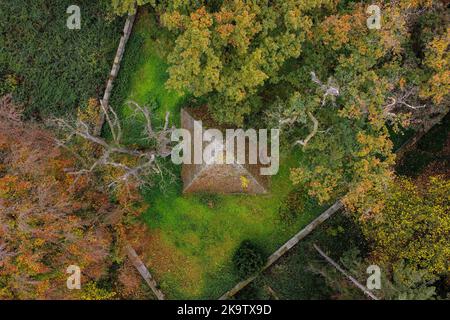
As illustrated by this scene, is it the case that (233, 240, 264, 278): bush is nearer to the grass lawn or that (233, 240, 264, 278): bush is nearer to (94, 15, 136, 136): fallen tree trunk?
the grass lawn

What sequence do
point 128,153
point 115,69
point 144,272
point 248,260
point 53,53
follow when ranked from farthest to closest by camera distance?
1. point 53,53
2. point 115,69
3. point 144,272
4. point 248,260
5. point 128,153

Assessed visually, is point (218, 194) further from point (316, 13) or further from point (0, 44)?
point (0, 44)

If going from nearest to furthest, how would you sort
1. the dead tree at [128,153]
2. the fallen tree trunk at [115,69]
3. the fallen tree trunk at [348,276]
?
the fallen tree trunk at [348,276], the dead tree at [128,153], the fallen tree trunk at [115,69]

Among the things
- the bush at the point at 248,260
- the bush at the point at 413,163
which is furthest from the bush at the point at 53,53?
the bush at the point at 413,163

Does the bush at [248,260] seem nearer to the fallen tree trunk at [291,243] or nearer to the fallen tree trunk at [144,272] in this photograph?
the fallen tree trunk at [291,243]

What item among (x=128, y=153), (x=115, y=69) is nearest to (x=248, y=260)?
(x=128, y=153)

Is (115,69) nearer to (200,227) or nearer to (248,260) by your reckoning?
(200,227)

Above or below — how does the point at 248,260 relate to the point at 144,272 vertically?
above
